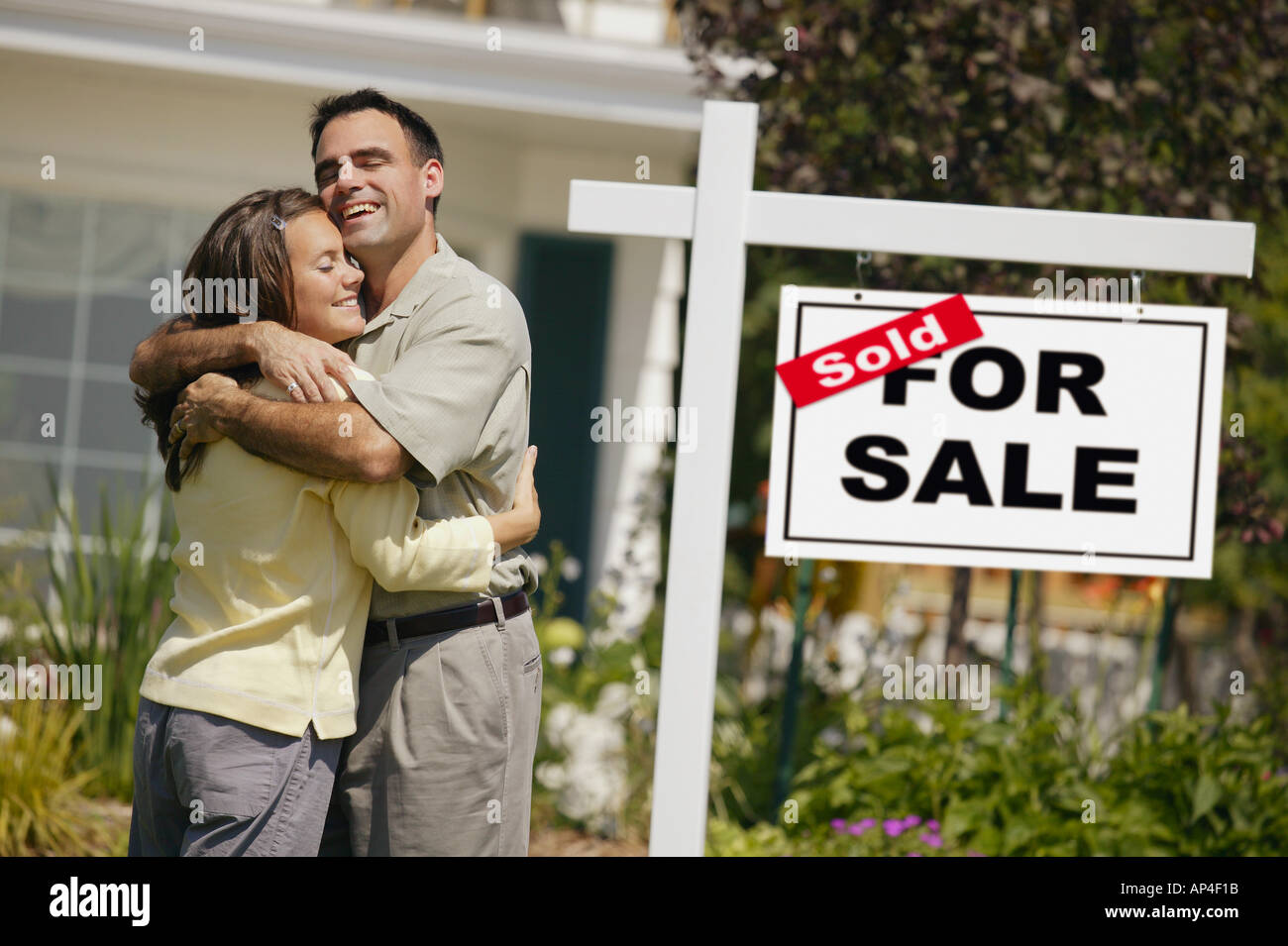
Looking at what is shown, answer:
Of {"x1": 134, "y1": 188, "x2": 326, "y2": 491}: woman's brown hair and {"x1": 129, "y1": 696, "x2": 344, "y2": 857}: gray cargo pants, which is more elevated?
{"x1": 134, "y1": 188, "x2": 326, "y2": 491}: woman's brown hair

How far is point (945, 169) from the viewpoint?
12.0 feet

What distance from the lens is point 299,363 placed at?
1895mm

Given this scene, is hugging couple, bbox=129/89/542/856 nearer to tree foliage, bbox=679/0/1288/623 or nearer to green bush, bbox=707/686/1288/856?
green bush, bbox=707/686/1288/856

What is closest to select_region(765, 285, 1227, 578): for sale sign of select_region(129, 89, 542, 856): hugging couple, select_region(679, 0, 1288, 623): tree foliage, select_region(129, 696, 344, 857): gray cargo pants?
select_region(129, 89, 542, 856): hugging couple

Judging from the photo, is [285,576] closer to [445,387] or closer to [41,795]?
[445,387]

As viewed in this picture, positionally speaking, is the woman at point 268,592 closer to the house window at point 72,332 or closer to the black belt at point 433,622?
the black belt at point 433,622

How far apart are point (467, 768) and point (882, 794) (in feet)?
5.85

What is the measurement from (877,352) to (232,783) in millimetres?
1385

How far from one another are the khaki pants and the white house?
2817 mm

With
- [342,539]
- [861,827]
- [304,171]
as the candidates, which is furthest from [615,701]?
[304,171]

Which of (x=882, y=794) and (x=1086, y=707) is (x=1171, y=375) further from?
(x=1086, y=707)

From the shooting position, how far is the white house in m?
5.21

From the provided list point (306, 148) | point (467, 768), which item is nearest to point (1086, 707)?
point (467, 768)

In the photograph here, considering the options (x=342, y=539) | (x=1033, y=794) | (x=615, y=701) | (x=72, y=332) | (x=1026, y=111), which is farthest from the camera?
(x=72, y=332)
